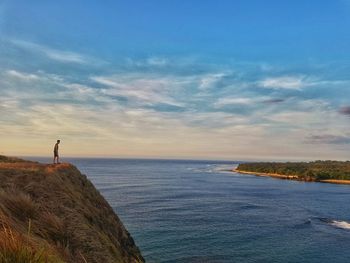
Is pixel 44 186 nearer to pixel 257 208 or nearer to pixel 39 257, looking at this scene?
pixel 39 257

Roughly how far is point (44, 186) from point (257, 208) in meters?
54.8

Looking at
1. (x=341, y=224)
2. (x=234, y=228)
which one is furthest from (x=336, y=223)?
(x=234, y=228)

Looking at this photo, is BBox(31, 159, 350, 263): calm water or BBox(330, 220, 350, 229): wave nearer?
BBox(31, 159, 350, 263): calm water

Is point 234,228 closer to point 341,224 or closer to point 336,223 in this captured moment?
point 336,223

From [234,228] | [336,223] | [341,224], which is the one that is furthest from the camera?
[336,223]

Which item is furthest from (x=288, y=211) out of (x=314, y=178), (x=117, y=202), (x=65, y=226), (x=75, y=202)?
(x=314, y=178)

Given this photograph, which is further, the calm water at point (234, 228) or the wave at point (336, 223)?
the wave at point (336, 223)

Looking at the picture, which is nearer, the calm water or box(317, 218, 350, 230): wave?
the calm water

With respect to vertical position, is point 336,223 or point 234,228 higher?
point 336,223

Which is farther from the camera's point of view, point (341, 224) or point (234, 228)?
point (341, 224)

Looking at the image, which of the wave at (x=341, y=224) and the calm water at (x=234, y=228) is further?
the wave at (x=341, y=224)

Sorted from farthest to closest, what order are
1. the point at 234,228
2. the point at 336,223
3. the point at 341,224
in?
the point at 336,223 < the point at 341,224 < the point at 234,228

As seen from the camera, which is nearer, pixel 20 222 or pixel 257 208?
pixel 20 222

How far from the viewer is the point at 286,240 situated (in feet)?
141
